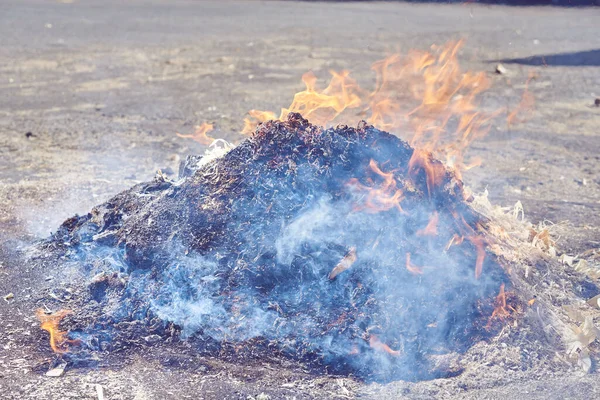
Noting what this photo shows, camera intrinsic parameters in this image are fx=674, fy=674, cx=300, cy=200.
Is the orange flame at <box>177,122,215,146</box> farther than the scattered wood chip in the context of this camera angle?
Yes

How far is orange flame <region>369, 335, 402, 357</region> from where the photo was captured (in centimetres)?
387

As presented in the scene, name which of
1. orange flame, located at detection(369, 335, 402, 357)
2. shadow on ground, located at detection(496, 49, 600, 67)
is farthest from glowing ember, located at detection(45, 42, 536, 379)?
shadow on ground, located at detection(496, 49, 600, 67)

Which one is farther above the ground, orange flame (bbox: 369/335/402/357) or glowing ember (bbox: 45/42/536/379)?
glowing ember (bbox: 45/42/536/379)

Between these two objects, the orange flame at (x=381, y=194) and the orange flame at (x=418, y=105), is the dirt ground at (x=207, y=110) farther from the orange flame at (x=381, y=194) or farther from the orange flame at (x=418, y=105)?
the orange flame at (x=381, y=194)

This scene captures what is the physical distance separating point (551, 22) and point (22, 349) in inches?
595

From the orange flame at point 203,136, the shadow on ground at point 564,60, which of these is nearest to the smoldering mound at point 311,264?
the orange flame at point 203,136

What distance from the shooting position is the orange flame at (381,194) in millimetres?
4234

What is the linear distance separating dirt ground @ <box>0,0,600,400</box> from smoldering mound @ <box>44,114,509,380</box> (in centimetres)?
23

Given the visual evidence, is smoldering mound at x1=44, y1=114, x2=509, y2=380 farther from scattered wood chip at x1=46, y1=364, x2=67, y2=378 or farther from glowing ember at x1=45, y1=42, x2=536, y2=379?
scattered wood chip at x1=46, y1=364, x2=67, y2=378

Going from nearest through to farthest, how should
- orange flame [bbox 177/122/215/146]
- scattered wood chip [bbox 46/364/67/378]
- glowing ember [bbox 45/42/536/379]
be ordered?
scattered wood chip [bbox 46/364/67/378]
glowing ember [bbox 45/42/536/379]
orange flame [bbox 177/122/215/146]

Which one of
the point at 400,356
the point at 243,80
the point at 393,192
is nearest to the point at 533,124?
the point at 243,80

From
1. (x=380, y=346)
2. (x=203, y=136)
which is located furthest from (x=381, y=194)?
(x=203, y=136)

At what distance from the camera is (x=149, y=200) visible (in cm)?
496

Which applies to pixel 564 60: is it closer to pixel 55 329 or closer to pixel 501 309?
pixel 501 309
